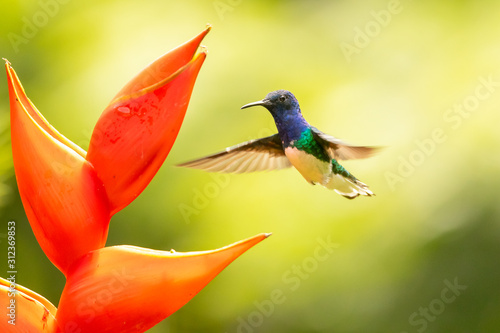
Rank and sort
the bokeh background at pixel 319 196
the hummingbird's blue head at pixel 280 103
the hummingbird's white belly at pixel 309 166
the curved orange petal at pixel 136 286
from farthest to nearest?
the bokeh background at pixel 319 196 → the hummingbird's white belly at pixel 309 166 → the hummingbird's blue head at pixel 280 103 → the curved orange petal at pixel 136 286

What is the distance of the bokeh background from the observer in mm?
1688

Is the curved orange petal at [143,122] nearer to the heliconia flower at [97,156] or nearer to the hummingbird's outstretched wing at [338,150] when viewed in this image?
the heliconia flower at [97,156]

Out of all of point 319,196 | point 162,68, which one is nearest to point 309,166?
point 162,68

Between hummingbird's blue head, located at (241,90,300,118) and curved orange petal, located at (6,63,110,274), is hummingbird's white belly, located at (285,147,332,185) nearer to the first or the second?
hummingbird's blue head, located at (241,90,300,118)

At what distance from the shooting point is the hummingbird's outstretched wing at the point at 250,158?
755 millimetres

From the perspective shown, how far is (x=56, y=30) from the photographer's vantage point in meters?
1.99

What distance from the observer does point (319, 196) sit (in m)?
1.76

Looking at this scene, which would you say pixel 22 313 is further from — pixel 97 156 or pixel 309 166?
pixel 309 166

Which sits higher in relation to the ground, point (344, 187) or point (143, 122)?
point (143, 122)

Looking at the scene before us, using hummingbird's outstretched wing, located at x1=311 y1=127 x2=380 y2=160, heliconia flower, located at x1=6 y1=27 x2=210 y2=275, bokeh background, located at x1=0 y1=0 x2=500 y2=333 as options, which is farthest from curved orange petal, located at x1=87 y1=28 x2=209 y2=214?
bokeh background, located at x1=0 y1=0 x2=500 y2=333

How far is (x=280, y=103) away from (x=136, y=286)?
11.5 inches

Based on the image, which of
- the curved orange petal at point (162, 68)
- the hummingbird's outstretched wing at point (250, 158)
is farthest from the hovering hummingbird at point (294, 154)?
the curved orange petal at point (162, 68)

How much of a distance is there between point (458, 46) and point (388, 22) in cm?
25

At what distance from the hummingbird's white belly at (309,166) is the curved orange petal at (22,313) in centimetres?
37
